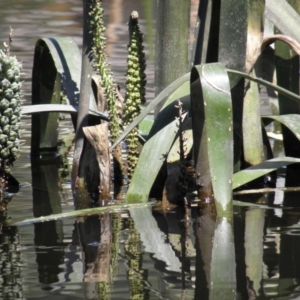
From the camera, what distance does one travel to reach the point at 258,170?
2.93 metres

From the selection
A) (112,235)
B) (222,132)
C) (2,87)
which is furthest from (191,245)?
(2,87)

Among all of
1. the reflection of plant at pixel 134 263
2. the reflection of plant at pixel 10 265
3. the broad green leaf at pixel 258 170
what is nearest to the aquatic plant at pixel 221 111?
the broad green leaf at pixel 258 170

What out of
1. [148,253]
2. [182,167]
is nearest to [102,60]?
[182,167]

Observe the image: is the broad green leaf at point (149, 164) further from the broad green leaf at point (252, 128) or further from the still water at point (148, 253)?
the broad green leaf at point (252, 128)

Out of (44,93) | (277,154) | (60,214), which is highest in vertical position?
(44,93)

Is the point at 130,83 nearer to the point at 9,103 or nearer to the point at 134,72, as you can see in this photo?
the point at 134,72

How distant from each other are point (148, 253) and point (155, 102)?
1.87 ft

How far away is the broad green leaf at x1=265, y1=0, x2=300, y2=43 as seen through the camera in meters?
2.99

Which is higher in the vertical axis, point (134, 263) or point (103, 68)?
point (103, 68)

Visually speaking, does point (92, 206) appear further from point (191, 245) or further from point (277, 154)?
point (277, 154)

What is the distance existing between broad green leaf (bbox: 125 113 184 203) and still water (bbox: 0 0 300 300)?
0.26 ft

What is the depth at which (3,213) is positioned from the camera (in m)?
2.78

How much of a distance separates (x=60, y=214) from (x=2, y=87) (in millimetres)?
510

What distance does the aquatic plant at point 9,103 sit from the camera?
2.91 m
